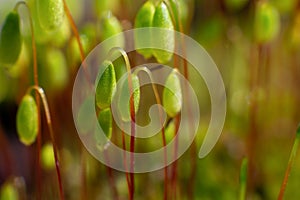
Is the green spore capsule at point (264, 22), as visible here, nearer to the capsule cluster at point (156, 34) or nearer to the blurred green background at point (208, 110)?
the blurred green background at point (208, 110)

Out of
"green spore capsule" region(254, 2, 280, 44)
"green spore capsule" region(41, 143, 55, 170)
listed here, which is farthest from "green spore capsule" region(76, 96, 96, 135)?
"green spore capsule" region(254, 2, 280, 44)

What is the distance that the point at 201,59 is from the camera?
1.33 m

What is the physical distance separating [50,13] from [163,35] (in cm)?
14

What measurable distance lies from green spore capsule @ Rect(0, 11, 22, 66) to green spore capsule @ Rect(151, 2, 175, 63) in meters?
0.17

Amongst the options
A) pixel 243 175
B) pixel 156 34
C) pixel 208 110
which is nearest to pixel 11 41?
pixel 156 34

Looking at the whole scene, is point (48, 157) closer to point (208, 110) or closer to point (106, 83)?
point (106, 83)

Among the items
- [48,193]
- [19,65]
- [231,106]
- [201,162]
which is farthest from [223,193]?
[19,65]

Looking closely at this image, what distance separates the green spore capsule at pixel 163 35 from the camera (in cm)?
68

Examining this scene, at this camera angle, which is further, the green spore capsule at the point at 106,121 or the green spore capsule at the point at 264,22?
the green spore capsule at the point at 264,22

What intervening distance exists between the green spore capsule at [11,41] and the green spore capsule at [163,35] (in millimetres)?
172

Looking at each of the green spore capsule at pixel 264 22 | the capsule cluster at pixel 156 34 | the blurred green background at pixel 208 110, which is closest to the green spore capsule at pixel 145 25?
the capsule cluster at pixel 156 34

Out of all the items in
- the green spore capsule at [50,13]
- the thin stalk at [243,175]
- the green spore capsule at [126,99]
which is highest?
the green spore capsule at [50,13]

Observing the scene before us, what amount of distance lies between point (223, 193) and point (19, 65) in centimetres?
41

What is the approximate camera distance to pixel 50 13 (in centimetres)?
70
